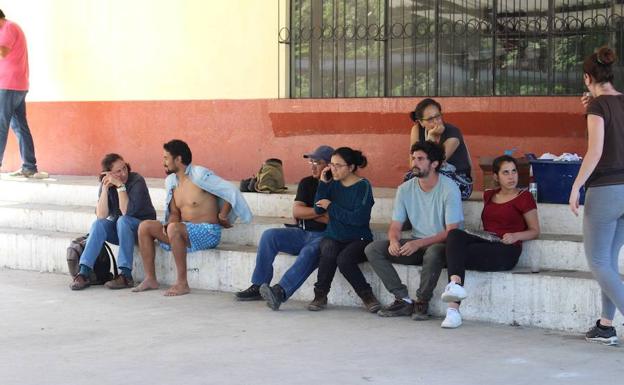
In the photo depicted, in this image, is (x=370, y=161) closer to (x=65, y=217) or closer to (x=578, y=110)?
(x=578, y=110)

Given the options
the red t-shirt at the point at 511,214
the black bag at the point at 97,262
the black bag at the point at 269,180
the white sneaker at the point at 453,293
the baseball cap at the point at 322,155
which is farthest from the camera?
the black bag at the point at 269,180

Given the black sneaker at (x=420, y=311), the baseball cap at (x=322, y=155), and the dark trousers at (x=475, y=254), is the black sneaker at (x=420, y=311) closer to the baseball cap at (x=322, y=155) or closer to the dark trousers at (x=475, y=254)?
the dark trousers at (x=475, y=254)

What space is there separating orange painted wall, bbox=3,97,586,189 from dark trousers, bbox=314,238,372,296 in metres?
2.17

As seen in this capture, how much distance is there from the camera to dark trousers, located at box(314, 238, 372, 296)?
785 centimetres

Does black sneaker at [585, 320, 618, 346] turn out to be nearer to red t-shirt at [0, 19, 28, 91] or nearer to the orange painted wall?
the orange painted wall

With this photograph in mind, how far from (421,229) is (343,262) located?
0.58m

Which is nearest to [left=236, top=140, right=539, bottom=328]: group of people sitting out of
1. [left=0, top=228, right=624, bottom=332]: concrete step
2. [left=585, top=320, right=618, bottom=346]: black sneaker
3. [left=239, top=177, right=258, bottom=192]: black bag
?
[left=0, top=228, right=624, bottom=332]: concrete step

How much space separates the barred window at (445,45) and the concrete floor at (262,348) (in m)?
2.88

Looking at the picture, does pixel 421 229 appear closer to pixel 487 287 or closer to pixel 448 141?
pixel 487 287

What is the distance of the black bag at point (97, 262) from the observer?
360 inches

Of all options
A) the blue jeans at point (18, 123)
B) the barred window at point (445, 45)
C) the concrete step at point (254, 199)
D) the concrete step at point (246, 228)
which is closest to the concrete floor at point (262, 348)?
the concrete step at point (246, 228)

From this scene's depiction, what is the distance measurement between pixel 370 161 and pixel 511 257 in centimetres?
299

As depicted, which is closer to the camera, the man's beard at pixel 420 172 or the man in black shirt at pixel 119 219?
the man's beard at pixel 420 172

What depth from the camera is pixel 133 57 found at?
11.8 m
